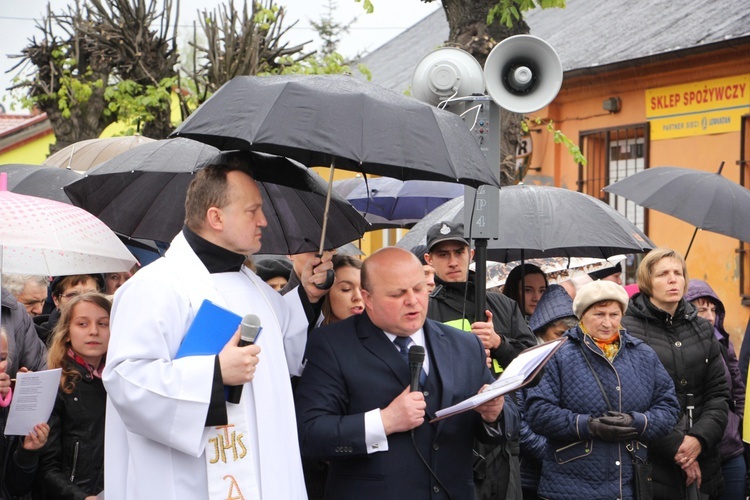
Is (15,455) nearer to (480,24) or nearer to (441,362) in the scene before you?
(441,362)

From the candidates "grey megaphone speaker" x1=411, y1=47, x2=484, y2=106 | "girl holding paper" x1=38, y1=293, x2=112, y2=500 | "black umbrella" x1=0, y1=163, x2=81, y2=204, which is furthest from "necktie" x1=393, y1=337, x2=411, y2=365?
"black umbrella" x1=0, y1=163, x2=81, y2=204

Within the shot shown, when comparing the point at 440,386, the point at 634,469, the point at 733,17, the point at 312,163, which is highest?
the point at 733,17

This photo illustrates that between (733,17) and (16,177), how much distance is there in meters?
11.3

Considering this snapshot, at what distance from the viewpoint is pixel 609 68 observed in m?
17.3

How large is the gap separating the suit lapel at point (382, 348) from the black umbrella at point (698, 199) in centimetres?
358

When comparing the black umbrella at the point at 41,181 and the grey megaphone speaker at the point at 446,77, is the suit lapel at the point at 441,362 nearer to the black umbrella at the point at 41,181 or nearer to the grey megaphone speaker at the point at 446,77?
the grey megaphone speaker at the point at 446,77

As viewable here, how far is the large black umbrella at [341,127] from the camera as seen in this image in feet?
12.6

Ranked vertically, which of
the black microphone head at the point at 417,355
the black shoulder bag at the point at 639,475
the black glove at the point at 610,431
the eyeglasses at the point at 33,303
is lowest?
the black shoulder bag at the point at 639,475

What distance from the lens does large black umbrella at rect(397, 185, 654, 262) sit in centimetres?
639

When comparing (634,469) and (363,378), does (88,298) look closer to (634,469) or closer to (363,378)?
(363,378)

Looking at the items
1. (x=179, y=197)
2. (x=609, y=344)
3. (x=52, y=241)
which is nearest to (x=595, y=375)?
(x=609, y=344)

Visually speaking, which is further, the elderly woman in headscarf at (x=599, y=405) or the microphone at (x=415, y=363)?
the elderly woman in headscarf at (x=599, y=405)

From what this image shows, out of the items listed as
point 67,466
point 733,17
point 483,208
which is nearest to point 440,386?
point 483,208

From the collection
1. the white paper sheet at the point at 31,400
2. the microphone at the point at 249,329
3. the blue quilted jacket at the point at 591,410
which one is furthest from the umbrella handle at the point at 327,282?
the blue quilted jacket at the point at 591,410
